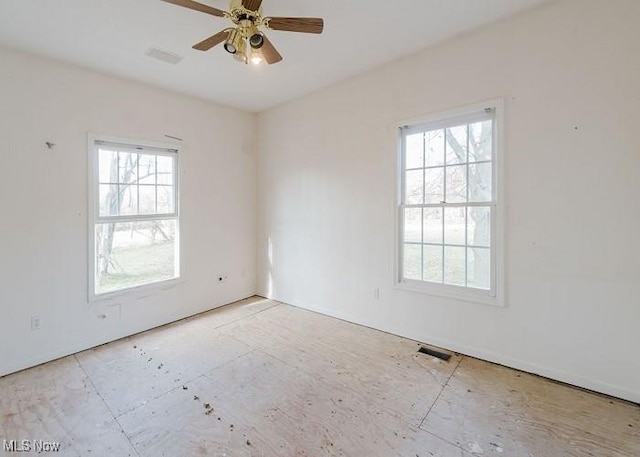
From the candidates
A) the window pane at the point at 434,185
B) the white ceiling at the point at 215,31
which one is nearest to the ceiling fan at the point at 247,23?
the white ceiling at the point at 215,31

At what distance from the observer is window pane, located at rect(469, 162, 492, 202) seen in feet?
8.64

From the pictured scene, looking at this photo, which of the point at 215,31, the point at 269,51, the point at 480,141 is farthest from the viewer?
the point at 480,141

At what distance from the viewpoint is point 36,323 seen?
2721 millimetres

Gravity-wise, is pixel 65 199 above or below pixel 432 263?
above

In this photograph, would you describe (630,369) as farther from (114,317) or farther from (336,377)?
(114,317)

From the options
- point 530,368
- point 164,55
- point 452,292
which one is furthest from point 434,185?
point 164,55

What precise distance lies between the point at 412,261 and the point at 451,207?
673 mm

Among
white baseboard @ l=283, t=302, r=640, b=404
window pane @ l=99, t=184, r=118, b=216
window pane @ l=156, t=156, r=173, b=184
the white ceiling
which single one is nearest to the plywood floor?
white baseboard @ l=283, t=302, r=640, b=404

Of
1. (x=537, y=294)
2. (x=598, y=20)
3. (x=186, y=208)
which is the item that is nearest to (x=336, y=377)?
(x=537, y=294)

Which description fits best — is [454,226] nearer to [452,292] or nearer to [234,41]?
[452,292]

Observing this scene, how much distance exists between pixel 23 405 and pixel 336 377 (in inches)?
89.5

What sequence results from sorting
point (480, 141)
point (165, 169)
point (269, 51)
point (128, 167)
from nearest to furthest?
point (269, 51), point (480, 141), point (128, 167), point (165, 169)

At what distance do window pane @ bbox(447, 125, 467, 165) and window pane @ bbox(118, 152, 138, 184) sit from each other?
11.1 ft

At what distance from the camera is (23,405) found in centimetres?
212
